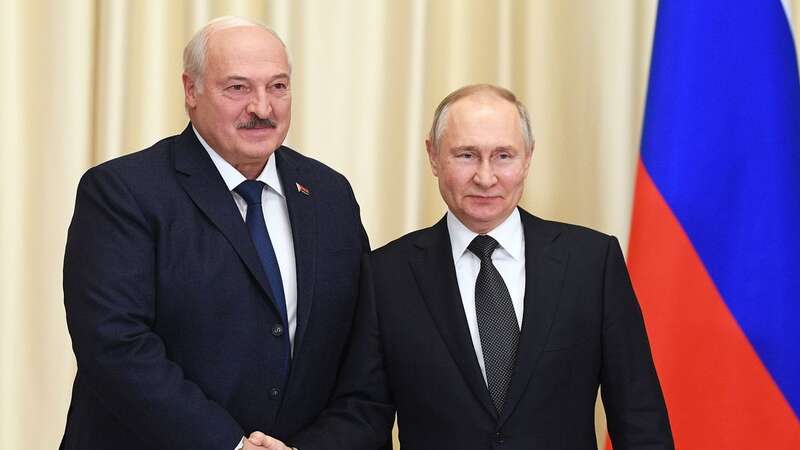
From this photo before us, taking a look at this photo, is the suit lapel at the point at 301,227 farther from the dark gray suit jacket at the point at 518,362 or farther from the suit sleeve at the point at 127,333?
the suit sleeve at the point at 127,333

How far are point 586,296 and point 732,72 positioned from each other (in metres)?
0.95

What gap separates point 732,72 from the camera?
3.15m

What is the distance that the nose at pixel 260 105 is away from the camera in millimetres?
2486

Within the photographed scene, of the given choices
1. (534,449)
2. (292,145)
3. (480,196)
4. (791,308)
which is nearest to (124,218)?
(480,196)

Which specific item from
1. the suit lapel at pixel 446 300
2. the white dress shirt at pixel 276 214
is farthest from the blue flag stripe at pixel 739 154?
the white dress shirt at pixel 276 214

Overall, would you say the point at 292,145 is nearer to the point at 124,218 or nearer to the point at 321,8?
the point at 321,8

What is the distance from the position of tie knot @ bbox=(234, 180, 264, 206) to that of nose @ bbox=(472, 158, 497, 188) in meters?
0.48

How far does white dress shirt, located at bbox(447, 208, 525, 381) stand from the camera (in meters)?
2.57

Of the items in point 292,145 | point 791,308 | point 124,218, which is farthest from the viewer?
point 292,145

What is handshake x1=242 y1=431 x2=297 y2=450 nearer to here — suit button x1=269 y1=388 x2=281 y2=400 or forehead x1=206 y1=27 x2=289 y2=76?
suit button x1=269 y1=388 x2=281 y2=400

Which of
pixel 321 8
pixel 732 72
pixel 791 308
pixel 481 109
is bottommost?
pixel 791 308

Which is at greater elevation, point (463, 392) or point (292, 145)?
point (292, 145)

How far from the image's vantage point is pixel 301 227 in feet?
8.58

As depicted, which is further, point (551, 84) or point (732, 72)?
point (551, 84)
